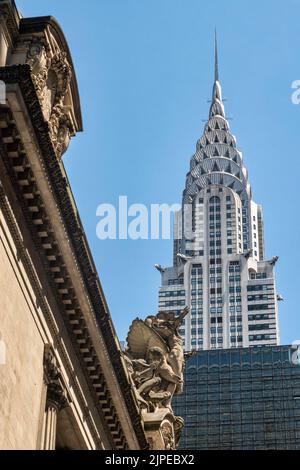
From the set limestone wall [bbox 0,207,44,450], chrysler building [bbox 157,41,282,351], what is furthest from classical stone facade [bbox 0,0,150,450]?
chrysler building [bbox 157,41,282,351]

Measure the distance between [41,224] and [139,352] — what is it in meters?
18.5

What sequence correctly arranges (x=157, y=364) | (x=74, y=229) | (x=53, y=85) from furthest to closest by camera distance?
(x=157, y=364), (x=53, y=85), (x=74, y=229)

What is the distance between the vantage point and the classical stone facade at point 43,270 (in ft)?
93.2

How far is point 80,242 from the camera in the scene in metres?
32.8

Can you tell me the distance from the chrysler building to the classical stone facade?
127 m

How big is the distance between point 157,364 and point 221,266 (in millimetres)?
128897

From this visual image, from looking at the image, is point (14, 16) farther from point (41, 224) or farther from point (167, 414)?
point (167, 414)

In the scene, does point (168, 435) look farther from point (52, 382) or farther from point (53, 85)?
point (53, 85)

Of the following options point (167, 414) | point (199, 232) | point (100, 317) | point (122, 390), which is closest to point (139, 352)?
point (167, 414)

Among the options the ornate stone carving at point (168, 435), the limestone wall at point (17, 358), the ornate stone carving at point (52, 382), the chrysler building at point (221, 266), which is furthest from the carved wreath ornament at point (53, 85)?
the chrysler building at point (221, 266)

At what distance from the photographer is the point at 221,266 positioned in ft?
576

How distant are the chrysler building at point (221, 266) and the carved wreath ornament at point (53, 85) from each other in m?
131

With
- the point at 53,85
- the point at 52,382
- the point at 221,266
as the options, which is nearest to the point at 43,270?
the point at 52,382

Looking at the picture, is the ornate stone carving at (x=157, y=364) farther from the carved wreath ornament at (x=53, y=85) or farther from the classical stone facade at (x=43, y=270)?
the carved wreath ornament at (x=53, y=85)
